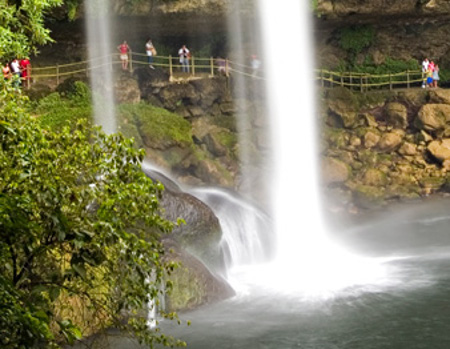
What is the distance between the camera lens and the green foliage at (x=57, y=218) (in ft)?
18.7

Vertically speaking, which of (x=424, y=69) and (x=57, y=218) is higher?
(x=424, y=69)

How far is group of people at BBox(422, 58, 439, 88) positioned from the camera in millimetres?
28859

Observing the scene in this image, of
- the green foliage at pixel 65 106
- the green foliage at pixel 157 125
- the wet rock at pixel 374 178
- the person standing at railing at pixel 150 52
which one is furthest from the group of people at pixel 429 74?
the green foliage at pixel 65 106

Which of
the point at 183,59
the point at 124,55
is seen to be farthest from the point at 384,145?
the point at 124,55

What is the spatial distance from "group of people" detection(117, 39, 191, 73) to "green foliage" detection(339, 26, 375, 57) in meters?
7.63

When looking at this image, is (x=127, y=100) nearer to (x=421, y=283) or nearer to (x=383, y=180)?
(x=383, y=180)

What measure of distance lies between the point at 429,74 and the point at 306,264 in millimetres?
14584


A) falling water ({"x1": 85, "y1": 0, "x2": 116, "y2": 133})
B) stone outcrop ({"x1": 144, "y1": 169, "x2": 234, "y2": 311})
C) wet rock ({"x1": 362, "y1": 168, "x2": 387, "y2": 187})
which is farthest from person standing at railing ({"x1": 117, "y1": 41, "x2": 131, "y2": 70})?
wet rock ({"x1": 362, "y1": 168, "x2": 387, "y2": 187})

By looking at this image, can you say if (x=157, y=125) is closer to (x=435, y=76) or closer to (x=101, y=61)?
(x=101, y=61)

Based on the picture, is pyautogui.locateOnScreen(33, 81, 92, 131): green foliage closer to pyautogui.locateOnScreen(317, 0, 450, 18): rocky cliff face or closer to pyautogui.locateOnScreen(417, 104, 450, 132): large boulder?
pyautogui.locateOnScreen(317, 0, 450, 18): rocky cliff face

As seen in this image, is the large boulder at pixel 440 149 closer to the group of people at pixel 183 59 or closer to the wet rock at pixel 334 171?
the wet rock at pixel 334 171

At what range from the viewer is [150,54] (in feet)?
88.7

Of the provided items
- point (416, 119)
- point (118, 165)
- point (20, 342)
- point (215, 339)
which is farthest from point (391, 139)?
point (20, 342)

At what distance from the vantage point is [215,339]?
12133mm
